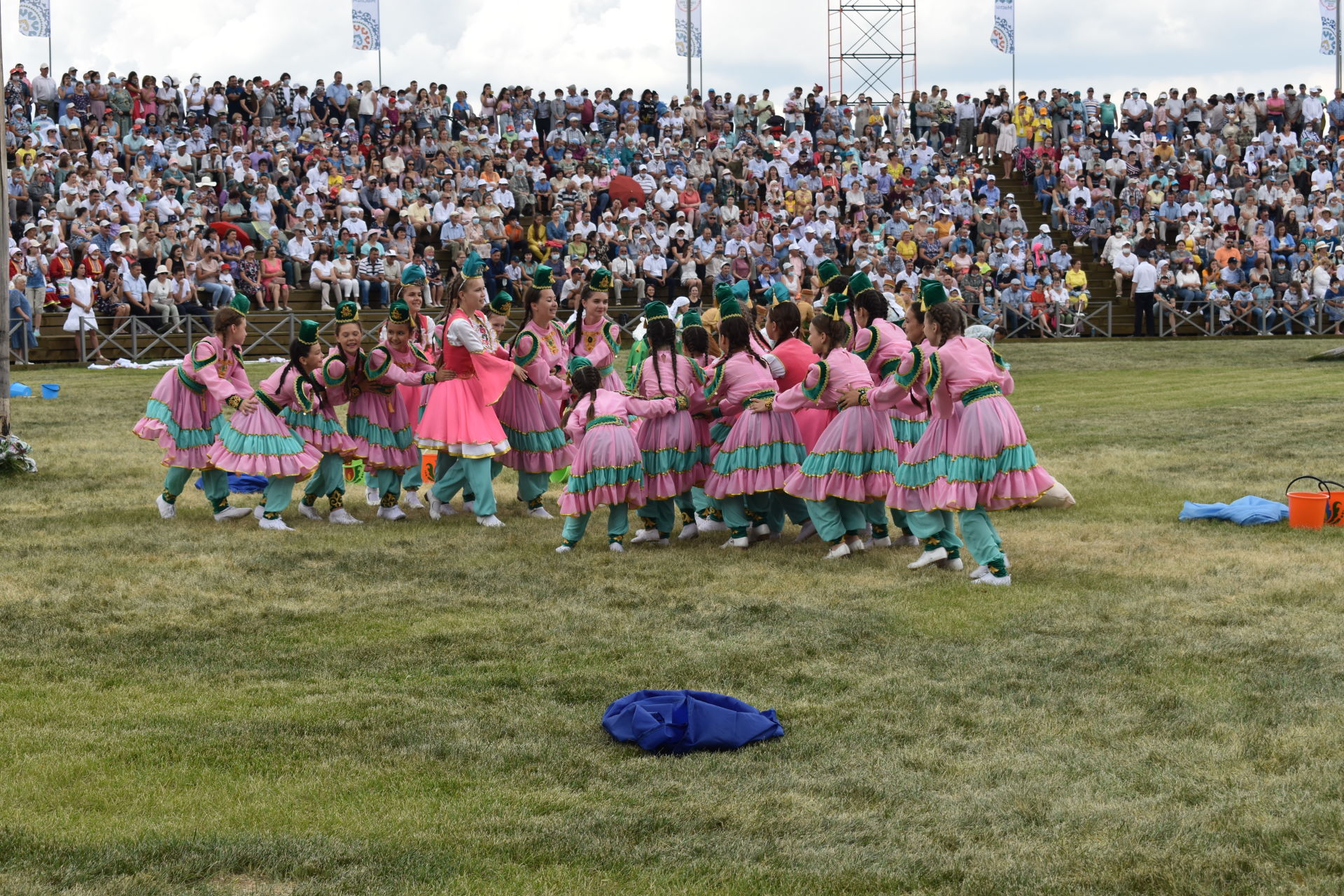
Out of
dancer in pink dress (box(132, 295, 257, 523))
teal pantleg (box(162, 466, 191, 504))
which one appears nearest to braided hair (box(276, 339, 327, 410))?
dancer in pink dress (box(132, 295, 257, 523))

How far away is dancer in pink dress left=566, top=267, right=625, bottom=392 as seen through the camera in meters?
10.5

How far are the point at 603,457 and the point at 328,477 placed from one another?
8.15 feet

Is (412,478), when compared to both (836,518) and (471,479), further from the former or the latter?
(836,518)

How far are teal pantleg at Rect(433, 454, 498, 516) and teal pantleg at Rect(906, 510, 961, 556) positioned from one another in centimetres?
320

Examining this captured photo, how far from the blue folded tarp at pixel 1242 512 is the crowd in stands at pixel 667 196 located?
14164mm

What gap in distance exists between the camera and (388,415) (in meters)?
10.7

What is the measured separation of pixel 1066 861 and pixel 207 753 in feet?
9.84

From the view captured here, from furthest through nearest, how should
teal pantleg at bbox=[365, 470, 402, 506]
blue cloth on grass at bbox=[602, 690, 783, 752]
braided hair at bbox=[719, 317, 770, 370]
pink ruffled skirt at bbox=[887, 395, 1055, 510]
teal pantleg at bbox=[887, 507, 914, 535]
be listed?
teal pantleg at bbox=[365, 470, 402, 506] < teal pantleg at bbox=[887, 507, 914, 535] < braided hair at bbox=[719, 317, 770, 370] < pink ruffled skirt at bbox=[887, 395, 1055, 510] < blue cloth on grass at bbox=[602, 690, 783, 752]

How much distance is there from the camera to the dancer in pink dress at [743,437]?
30.5 feet

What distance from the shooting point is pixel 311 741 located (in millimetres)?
5398

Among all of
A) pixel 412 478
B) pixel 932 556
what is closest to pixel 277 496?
pixel 412 478

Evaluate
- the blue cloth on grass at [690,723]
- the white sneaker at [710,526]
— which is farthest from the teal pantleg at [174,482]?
the blue cloth on grass at [690,723]

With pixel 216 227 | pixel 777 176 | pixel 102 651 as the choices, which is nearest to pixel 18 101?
pixel 216 227

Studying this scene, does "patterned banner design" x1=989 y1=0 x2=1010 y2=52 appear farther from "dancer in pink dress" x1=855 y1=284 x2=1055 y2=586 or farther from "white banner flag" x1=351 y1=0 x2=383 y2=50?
"dancer in pink dress" x1=855 y1=284 x2=1055 y2=586
